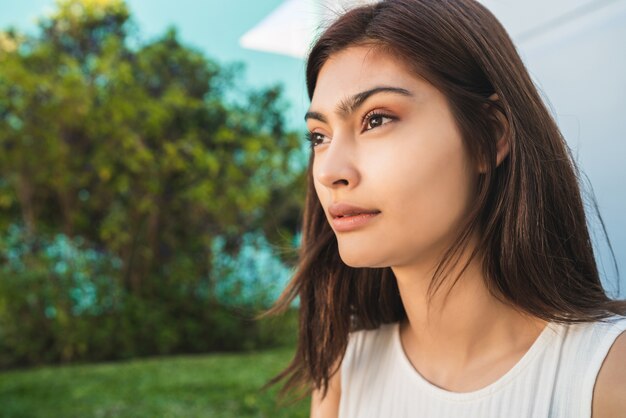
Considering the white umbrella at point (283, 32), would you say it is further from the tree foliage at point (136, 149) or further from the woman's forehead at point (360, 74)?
the tree foliage at point (136, 149)

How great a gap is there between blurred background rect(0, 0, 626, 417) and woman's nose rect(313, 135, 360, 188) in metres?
4.08

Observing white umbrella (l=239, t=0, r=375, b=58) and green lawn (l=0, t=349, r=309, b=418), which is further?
green lawn (l=0, t=349, r=309, b=418)

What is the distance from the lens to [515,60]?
1.41m

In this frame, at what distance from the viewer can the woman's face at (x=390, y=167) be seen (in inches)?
52.4

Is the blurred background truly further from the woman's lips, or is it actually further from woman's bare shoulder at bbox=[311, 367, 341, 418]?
the woman's lips

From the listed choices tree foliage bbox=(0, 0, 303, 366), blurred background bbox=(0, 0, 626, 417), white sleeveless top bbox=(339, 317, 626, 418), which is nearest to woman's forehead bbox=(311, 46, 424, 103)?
white sleeveless top bbox=(339, 317, 626, 418)

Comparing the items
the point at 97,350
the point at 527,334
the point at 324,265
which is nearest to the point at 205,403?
the point at 97,350

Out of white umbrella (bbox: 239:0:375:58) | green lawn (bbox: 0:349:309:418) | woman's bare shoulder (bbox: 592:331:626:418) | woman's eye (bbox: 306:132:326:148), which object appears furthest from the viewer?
green lawn (bbox: 0:349:309:418)

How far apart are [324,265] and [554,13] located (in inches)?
38.0

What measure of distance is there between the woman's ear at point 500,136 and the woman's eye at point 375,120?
0.78 ft

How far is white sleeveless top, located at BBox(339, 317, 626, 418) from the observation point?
4.18 ft

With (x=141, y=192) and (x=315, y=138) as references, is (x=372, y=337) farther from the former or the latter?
(x=141, y=192)

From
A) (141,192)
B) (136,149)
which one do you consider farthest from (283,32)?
(141,192)

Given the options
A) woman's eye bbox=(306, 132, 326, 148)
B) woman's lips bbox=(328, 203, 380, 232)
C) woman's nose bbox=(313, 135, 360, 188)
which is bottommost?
woman's lips bbox=(328, 203, 380, 232)
